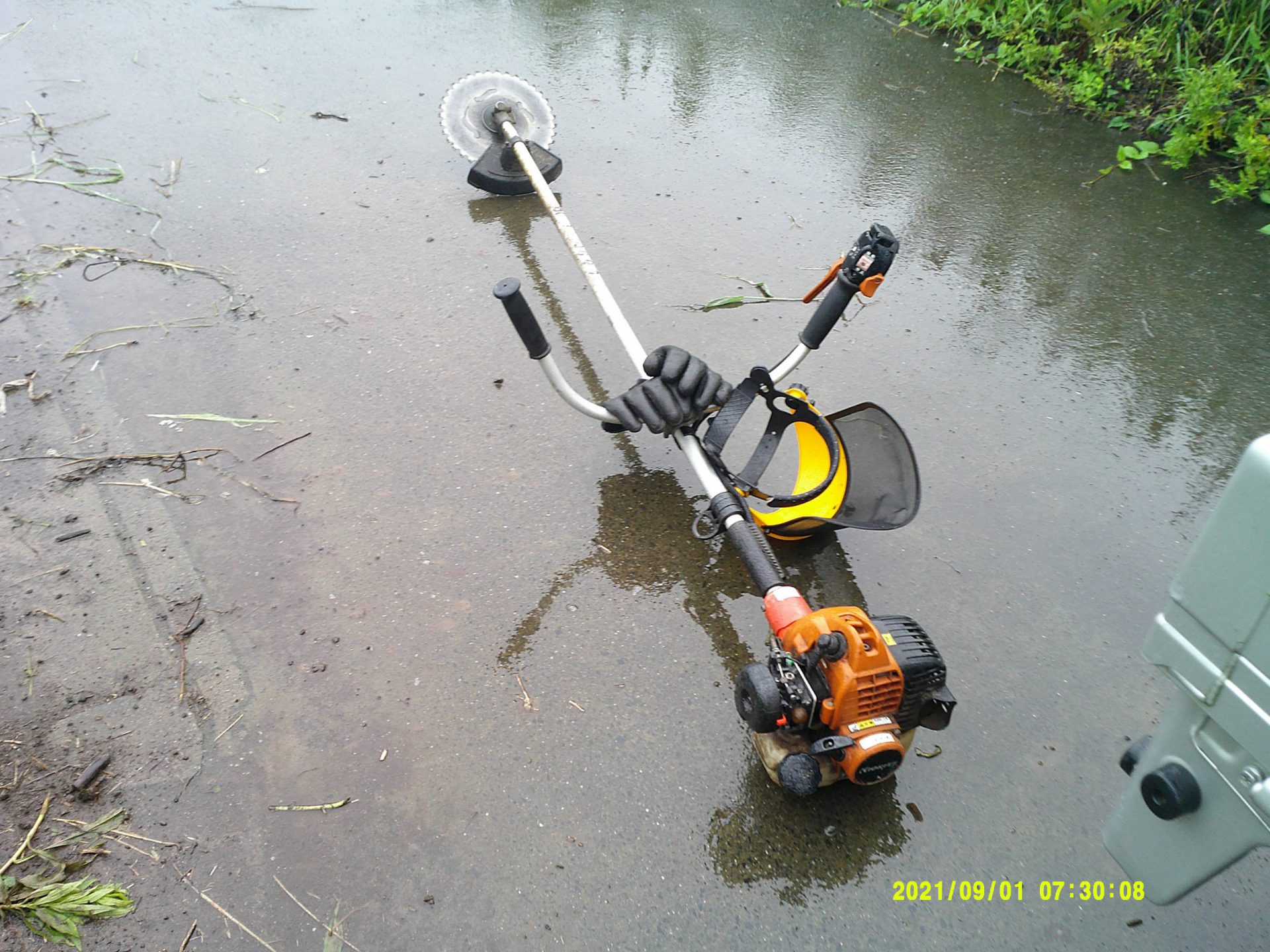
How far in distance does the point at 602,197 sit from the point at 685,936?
332cm

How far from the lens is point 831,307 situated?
2.50m

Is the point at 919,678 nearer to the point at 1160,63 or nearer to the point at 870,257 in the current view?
the point at 870,257

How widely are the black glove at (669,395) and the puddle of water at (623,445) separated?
1.15 feet

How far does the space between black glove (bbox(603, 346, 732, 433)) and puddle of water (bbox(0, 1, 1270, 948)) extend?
1.15ft

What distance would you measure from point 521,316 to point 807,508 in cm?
97

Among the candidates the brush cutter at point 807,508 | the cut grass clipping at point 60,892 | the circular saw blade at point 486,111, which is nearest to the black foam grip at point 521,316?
the brush cutter at point 807,508

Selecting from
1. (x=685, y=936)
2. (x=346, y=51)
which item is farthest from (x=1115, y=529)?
(x=346, y=51)

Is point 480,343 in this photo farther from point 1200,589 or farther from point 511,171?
point 1200,589

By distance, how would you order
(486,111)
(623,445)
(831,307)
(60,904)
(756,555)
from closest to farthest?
1. (60,904)
2. (756,555)
3. (831,307)
4. (623,445)
5. (486,111)

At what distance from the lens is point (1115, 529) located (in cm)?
272

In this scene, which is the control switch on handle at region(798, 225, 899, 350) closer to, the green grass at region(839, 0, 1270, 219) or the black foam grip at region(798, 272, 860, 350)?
the black foam grip at region(798, 272, 860, 350)

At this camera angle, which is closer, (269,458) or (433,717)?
(433,717)

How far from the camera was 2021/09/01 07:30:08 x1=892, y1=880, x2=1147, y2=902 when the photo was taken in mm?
1889

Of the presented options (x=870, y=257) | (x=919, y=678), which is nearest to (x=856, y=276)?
(x=870, y=257)
